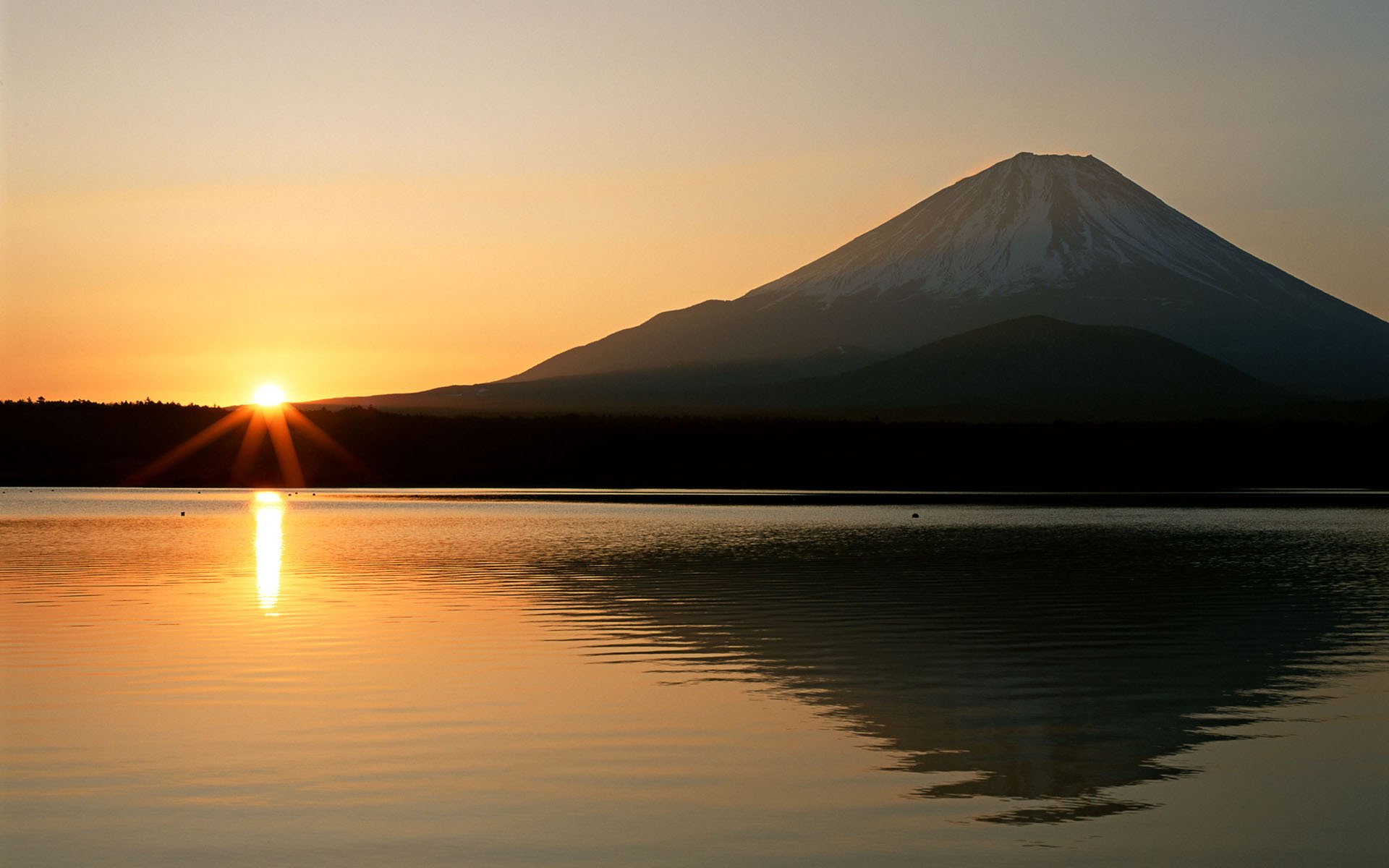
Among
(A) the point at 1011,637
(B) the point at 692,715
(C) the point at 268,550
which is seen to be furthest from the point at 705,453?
(B) the point at 692,715

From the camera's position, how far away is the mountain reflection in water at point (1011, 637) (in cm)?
1806

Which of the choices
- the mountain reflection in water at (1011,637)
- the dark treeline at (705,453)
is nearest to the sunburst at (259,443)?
the dark treeline at (705,453)

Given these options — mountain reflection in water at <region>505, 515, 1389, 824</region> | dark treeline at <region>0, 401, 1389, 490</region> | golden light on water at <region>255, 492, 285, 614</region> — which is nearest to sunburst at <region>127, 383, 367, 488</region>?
dark treeline at <region>0, 401, 1389, 490</region>

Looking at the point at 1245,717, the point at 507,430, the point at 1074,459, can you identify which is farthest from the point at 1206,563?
the point at 507,430

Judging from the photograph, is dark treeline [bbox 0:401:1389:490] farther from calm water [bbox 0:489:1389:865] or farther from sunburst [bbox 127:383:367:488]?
calm water [bbox 0:489:1389:865]

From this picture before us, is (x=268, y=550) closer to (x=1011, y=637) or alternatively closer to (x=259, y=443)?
(x=1011, y=637)

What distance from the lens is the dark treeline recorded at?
506ft

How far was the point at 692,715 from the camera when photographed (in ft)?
65.9

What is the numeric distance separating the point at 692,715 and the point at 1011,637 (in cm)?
1048

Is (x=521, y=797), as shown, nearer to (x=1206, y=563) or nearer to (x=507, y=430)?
(x=1206, y=563)

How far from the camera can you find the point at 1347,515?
A: 84000 mm

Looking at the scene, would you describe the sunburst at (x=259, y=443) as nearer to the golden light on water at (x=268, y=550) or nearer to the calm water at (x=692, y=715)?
the golden light on water at (x=268, y=550)

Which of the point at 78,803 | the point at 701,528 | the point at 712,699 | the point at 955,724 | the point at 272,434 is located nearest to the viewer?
the point at 78,803

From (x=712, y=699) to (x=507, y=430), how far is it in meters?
153
